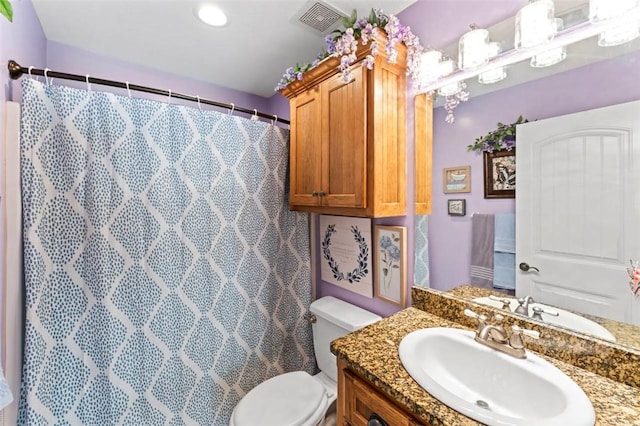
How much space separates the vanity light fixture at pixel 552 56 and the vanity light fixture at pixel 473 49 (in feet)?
0.53

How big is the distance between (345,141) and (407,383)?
3.18 ft

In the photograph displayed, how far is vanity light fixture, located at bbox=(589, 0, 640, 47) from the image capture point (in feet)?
2.47

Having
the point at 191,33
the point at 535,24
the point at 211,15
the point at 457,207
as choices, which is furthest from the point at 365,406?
the point at 191,33

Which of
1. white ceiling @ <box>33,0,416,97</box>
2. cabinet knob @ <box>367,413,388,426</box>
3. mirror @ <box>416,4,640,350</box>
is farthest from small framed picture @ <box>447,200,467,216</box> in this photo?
white ceiling @ <box>33,0,416,97</box>

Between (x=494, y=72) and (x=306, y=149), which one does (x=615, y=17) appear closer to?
(x=494, y=72)

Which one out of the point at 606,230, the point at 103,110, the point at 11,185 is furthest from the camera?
the point at 103,110

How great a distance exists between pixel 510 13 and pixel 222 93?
77.8 inches

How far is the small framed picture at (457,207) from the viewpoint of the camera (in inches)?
43.1

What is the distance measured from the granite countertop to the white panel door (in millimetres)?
201

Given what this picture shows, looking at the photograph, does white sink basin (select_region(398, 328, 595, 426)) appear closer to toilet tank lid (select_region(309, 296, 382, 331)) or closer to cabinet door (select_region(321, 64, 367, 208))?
toilet tank lid (select_region(309, 296, 382, 331))

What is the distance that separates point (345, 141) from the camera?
126 centimetres

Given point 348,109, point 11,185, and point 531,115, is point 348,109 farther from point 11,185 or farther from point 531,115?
point 11,185

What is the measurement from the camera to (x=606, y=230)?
2.57 ft

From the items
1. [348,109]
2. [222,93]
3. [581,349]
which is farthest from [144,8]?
[581,349]
